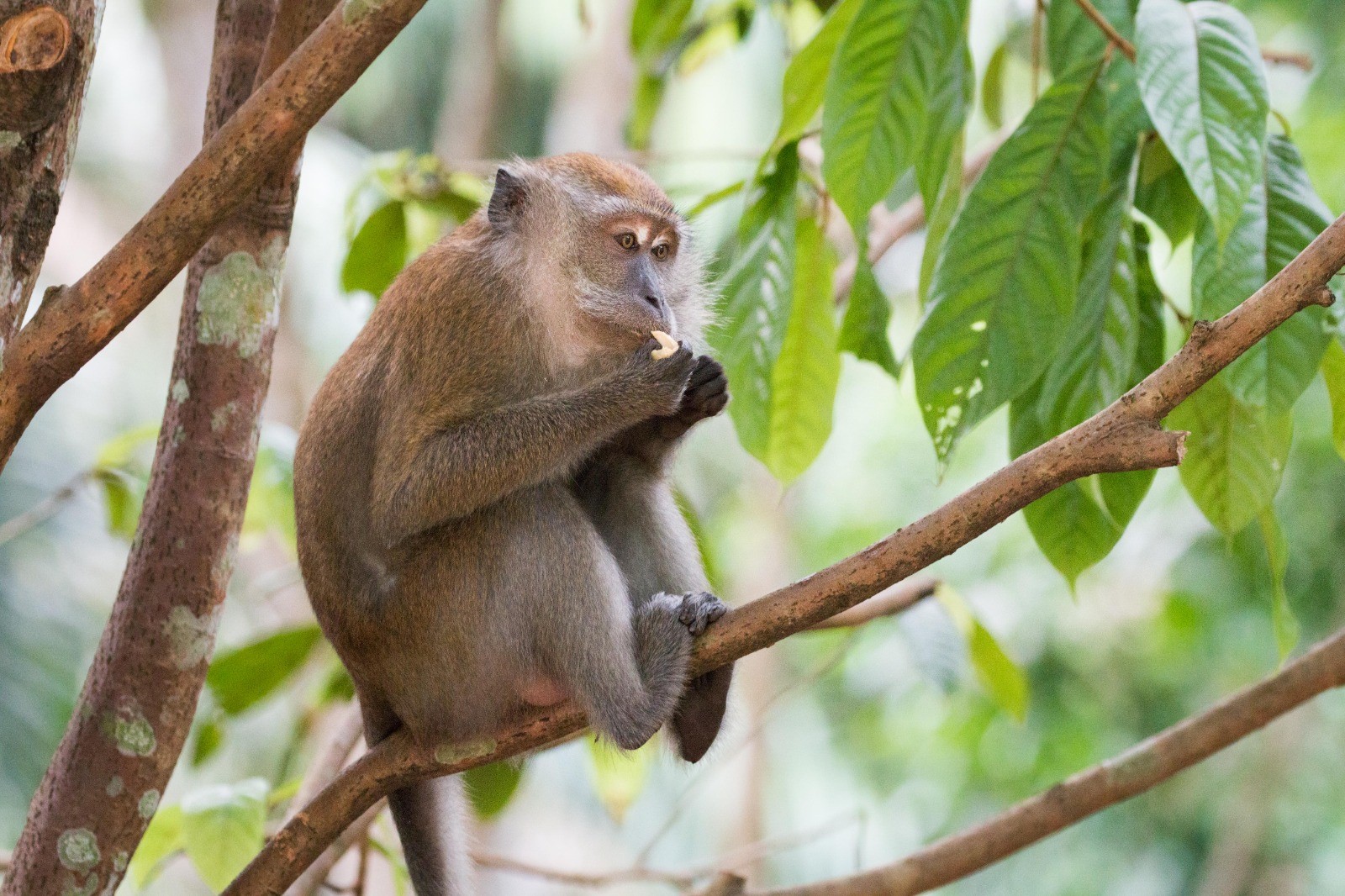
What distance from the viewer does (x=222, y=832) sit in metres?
3.15

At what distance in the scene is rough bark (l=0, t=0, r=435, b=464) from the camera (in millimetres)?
2275

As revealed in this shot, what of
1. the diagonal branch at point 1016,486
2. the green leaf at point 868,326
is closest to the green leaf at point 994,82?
the green leaf at point 868,326

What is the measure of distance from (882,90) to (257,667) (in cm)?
268

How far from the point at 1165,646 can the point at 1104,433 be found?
421 inches

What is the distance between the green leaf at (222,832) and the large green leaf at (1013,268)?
5.92 feet

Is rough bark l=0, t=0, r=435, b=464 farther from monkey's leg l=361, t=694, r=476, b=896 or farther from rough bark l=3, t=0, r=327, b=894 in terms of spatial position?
monkey's leg l=361, t=694, r=476, b=896

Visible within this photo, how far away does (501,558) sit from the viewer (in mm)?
3033

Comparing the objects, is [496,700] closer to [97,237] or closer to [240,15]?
[240,15]

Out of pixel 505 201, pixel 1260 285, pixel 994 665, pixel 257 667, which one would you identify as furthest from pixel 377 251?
pixel 1260 285

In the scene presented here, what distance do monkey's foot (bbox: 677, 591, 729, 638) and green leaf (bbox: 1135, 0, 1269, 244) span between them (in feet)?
4.09

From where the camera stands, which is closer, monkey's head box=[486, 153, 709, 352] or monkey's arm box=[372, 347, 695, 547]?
monkey's arm box=[372, 347, 695, 547]

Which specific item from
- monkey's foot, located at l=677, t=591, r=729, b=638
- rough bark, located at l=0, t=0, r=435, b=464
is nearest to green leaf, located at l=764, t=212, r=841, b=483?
monkey's foot, located at l=677, t=591, r=729, b=638

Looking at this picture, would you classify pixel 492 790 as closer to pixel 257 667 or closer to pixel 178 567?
pixel 257 667

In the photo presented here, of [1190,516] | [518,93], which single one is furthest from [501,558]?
[518,93]
